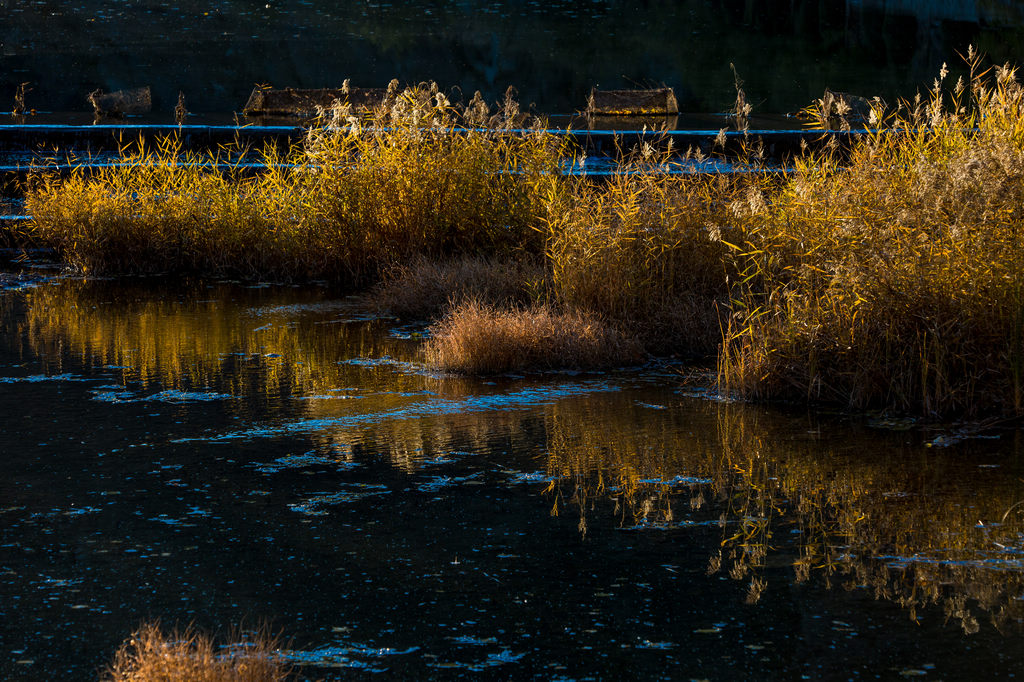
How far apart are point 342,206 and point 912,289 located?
716cm

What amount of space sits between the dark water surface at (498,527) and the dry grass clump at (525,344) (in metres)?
0.20

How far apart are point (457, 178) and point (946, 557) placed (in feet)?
28.6

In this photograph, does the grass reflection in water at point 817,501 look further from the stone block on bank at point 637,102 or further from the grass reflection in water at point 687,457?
the stone block on bank at point 637,102

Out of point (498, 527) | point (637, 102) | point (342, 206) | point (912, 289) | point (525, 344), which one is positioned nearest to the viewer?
point (498, 527)

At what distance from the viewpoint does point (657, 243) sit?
1137 cm

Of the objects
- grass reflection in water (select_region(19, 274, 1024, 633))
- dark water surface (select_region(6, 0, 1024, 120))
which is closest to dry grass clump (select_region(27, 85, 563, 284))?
grass reflection in water (select_region(19, 274, 1024, 633))

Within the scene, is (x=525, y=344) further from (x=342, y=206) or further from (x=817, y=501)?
(x=342, y=206)

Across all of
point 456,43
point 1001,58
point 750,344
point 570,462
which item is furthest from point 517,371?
point 456,43

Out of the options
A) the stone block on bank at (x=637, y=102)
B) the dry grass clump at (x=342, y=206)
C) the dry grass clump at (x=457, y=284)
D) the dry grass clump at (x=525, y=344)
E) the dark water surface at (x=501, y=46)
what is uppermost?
the dark water surface at (x=501, y=46)

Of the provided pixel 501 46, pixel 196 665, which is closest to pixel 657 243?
pixel 196 665

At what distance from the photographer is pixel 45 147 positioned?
73.2 feet

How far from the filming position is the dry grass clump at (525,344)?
1027 centimetres

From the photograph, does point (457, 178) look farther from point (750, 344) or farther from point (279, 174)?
point (750, 344)

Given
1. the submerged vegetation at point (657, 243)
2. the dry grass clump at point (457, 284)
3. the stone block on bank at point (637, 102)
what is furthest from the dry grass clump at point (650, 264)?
the stone block on bank at point (637, 102)
